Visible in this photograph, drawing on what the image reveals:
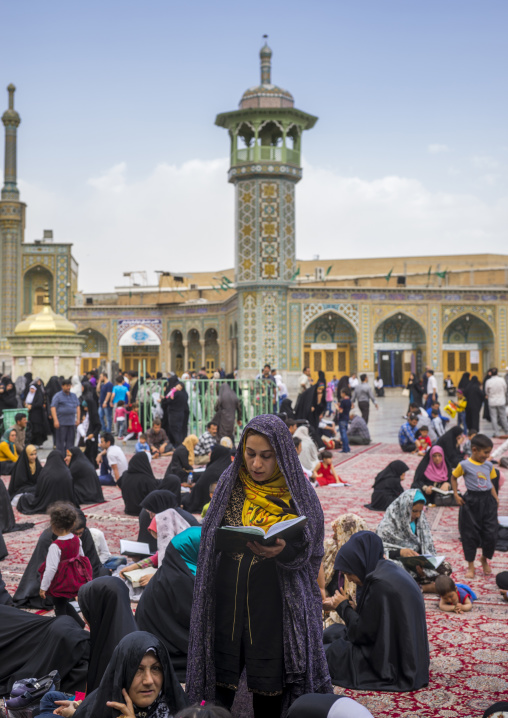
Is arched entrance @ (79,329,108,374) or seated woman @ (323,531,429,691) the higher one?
arched entrance @ (79,329,108,374)

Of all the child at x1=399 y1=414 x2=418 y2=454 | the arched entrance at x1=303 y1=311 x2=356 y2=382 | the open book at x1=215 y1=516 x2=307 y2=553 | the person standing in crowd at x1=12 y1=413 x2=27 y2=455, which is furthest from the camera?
the arched entrance at x1=303 y1=311 x2=356 y2=382

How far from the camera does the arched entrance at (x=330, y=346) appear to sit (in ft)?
70.5

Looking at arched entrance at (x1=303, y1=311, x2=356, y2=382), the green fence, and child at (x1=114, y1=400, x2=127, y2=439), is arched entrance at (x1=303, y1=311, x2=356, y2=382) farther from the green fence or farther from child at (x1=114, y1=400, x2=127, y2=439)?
the green fence

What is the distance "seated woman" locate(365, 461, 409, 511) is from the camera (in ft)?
19.5

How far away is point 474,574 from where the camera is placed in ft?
14.4

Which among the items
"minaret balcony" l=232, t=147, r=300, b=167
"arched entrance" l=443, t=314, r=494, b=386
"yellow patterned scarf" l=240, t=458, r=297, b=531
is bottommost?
"yellow patterned scarf" l=240, t=458, r=297, b=531

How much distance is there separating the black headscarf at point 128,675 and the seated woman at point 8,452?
19.6ft

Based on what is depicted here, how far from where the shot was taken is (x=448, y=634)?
3.48 m

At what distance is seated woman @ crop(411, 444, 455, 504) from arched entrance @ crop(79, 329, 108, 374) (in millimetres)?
19779

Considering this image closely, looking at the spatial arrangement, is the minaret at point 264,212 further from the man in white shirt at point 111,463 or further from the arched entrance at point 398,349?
the man in white shirt at point 111,463

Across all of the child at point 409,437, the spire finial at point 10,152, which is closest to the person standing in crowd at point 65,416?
the child at point 409,437

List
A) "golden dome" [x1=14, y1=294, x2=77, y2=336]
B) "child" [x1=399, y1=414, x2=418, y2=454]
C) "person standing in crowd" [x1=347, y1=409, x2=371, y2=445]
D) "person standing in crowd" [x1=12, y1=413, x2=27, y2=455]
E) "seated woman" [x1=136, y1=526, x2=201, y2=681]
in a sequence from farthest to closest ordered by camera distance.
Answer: "golden dome" [x1=14, y1=294, x2=77, y2=336] < "person standing in crowd" [x1=347, y1=409, x2=371, y2=445] < "child" [x1=399, y1=414, x2=418, y2=454] < "person standing in crowd" [x1=12, y1=413, x2=27, y2=455] < "seated woman" [x1=136, y1=526, x2=201, y2=681]

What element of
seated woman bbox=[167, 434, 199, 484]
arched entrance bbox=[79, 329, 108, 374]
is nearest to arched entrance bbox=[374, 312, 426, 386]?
arched entrance bbox=[79, 329, 108, 374]

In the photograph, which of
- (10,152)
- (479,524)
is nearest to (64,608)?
(479,524)
